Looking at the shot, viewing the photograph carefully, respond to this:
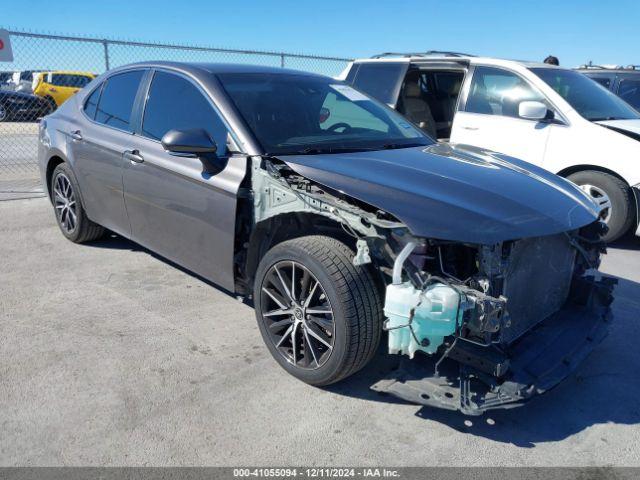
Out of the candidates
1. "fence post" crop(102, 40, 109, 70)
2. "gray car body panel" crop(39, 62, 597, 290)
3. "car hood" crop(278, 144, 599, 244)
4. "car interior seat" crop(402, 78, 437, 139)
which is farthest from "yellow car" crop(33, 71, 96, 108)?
"car hood" crop(278, 144, 599, 244)

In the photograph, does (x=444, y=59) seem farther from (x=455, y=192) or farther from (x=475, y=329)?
(x=475, y=329)

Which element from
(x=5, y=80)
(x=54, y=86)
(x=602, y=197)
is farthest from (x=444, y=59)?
(x=5, y=80)

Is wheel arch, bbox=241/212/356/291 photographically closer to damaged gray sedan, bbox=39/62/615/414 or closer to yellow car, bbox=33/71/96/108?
damaged gray sedan, bbox=39/62/615/414

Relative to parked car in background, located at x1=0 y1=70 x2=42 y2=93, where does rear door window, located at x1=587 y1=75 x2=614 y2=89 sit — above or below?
above

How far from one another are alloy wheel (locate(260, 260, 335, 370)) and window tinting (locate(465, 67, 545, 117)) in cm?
425

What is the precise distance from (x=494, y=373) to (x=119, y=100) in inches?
136

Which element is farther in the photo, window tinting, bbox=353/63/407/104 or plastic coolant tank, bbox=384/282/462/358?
window tinting, bbox=353/63/407/104

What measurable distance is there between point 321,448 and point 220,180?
5.20ft

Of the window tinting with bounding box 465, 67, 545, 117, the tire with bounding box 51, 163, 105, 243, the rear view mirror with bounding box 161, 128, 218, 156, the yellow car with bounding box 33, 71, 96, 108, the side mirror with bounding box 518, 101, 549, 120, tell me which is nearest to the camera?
the rear view mirror with bounding box 161, 128, 218, 156

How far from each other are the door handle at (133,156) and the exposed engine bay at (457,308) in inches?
45.9

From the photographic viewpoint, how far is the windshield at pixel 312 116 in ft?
10.9

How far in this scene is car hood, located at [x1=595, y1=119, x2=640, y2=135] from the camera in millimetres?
5514

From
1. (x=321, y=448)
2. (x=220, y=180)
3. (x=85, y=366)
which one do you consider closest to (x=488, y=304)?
(x=321, y=448)

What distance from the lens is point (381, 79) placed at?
275 inches
